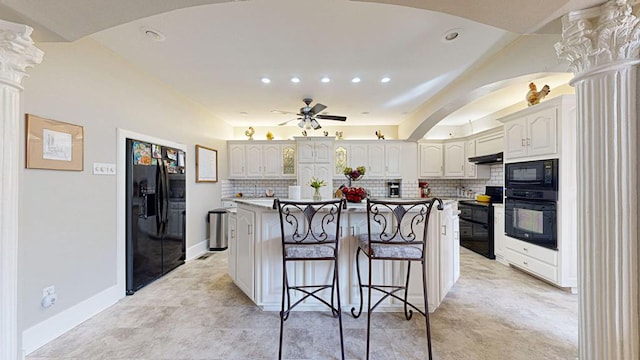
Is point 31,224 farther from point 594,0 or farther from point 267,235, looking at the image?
point 594,0

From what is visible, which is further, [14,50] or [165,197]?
[165,197]

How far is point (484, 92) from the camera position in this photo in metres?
3.24

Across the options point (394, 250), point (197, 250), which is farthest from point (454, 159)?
point (197, 250)

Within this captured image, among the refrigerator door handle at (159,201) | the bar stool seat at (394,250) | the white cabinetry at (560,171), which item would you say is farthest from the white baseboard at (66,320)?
the white cabinetry at (560,171)

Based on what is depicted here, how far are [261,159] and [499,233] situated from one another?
479cm

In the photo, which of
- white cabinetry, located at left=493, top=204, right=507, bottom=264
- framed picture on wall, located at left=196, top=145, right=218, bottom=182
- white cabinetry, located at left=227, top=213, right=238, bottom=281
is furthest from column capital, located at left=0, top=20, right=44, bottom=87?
white cabinetry, located at left=493, top=204, right=507, bottom=264

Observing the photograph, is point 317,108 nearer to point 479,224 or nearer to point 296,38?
point 296,38

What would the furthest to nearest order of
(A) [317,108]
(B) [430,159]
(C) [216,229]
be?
1. (B) [430,159]
2. (C) [216,229]
3. (A) [317,108]

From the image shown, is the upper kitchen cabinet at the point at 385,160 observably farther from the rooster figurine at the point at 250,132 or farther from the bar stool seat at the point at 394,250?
the bar stool seat at the point at 394,250

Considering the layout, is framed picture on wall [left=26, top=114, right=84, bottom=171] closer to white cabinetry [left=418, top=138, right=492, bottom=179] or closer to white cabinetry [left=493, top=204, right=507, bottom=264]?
white cabinetry [left=493, top=204, right=507, bottom=264]

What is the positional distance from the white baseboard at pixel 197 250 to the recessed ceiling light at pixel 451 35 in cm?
446

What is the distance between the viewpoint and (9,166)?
4.22ft

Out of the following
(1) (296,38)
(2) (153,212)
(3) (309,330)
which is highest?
(1) (296,38)

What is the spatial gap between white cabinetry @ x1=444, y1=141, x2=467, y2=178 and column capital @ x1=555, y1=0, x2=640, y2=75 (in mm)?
4588
